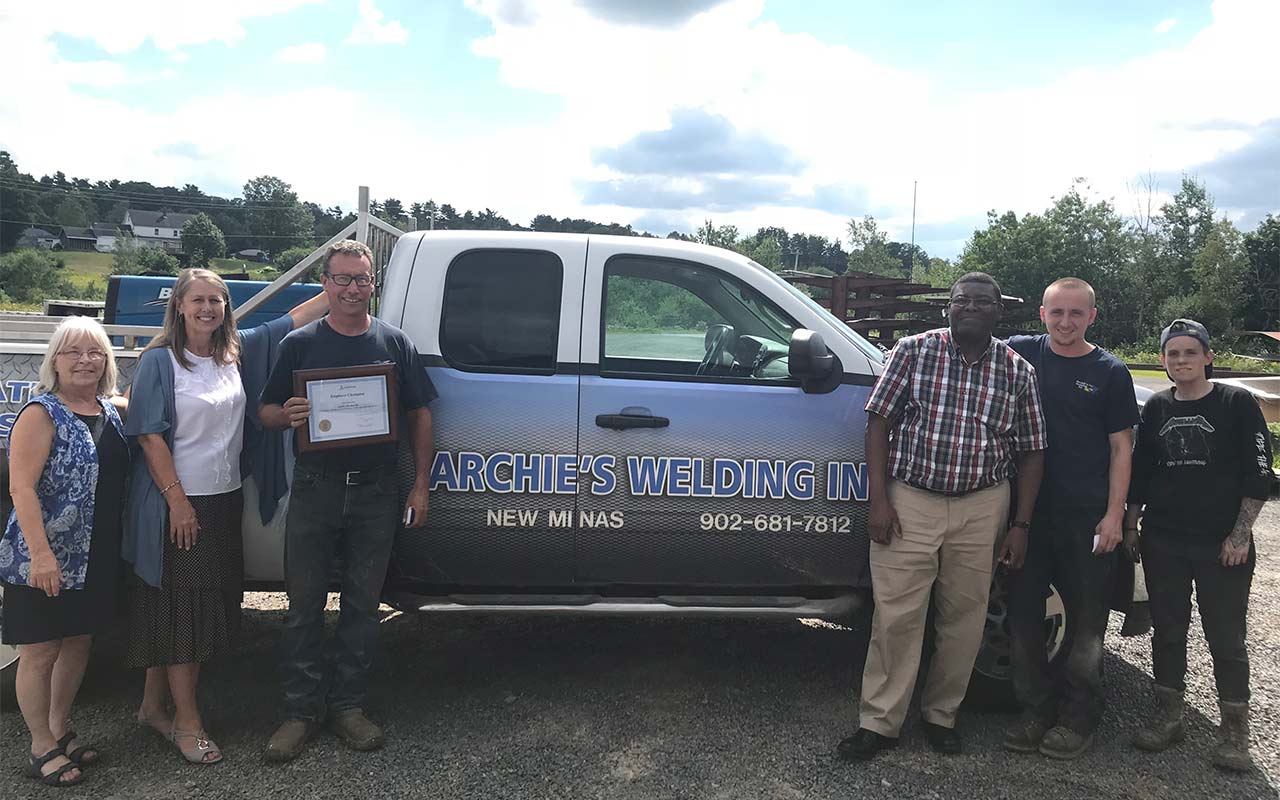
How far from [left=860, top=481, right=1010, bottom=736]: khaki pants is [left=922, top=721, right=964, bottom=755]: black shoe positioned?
0.03 meters

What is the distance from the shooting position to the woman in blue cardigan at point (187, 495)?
303cm

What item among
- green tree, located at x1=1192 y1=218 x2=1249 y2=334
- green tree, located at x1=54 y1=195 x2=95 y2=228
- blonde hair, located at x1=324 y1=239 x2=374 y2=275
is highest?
green tree, located at x1=54 y1=195 x2=95 y2=228

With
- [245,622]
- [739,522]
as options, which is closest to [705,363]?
[739,522]

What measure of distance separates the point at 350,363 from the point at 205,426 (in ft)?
1.77

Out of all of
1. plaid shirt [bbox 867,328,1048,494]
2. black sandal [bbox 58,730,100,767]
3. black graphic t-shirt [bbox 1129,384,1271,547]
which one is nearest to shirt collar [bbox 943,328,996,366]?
plaid shirt [bbox 867,328,1048,494]

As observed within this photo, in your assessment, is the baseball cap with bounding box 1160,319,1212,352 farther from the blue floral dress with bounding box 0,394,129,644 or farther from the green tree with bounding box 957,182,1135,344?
the green tree with bounding box 957,182,1135,344

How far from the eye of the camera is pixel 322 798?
2939 millimetres

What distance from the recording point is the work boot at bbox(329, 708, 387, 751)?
3248mm

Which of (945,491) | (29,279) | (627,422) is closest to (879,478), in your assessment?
(945,491)

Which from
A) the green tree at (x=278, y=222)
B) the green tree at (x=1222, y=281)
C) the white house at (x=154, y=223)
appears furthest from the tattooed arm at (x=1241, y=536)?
the white house at (x=154, y=223)

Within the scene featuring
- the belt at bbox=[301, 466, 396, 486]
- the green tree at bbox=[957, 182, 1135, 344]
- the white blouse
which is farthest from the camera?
the green tree at bbox=[957, 182, 1135, 344]

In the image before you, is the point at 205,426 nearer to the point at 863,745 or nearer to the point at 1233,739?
the point at 863,745

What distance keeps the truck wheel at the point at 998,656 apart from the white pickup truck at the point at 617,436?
0.07 metres

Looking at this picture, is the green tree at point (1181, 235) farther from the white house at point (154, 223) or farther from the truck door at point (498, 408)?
the white house at point (154, 223)
